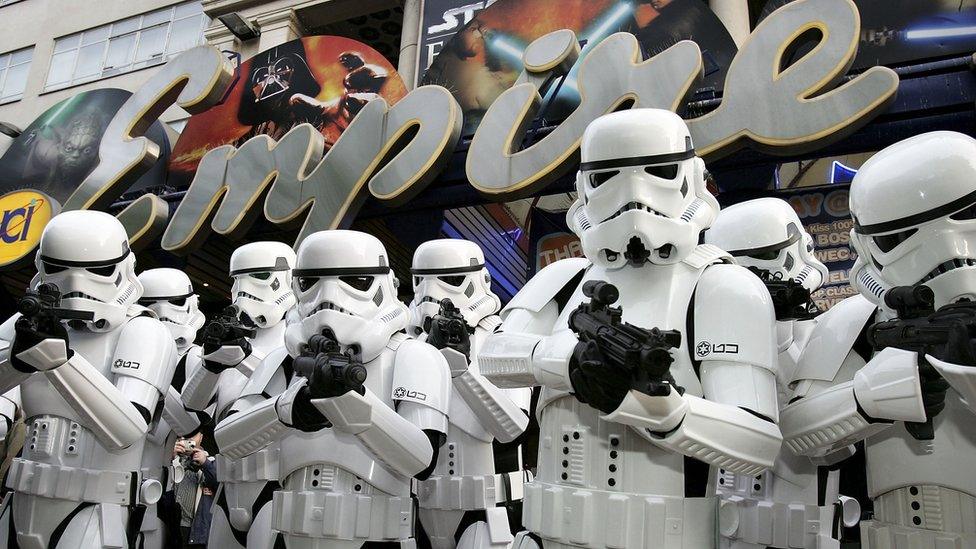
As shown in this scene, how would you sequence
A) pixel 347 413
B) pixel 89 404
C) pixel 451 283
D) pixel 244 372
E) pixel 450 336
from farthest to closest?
1. pixel 451 283
2. pixel 244 372
3. pixel 450 336
4. pixel 89 404
5. pixel 347 413

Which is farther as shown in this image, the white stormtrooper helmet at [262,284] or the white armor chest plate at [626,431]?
the white stormtrooper helmet at [262,284]

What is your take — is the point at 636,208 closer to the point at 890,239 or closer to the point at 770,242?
the point at 890,239

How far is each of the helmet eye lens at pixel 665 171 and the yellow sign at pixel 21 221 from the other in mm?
10285

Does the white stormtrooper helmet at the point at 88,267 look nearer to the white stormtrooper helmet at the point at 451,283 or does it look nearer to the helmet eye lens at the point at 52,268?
the helmet eye lens at the point at 52,268

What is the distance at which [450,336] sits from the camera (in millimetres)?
3877

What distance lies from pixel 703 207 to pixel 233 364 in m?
2.83

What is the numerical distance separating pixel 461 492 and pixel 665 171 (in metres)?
2.21

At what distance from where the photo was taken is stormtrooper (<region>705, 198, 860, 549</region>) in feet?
10.2

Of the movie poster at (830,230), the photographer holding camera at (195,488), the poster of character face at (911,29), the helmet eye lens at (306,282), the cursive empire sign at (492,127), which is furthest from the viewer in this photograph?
the poster of character face at (911,29)

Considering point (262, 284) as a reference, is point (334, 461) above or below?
below

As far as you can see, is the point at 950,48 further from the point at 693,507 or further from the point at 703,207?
the point at 693,507

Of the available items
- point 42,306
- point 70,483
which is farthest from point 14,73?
point 42,306

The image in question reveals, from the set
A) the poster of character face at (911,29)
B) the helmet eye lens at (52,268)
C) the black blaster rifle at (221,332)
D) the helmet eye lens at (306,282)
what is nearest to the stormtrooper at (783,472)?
the helmet eye lens at (306,282)

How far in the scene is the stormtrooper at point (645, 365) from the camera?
201cm
